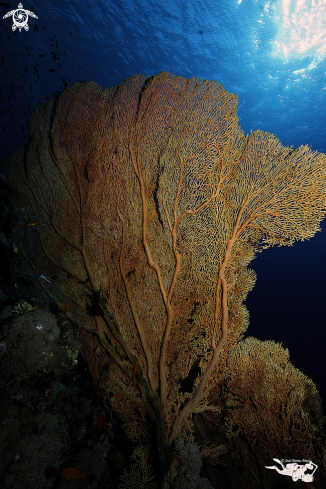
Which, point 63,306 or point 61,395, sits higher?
point 63,306

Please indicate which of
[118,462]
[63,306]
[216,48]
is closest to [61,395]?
[118,462]

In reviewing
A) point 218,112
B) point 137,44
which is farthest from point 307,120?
point 218,112

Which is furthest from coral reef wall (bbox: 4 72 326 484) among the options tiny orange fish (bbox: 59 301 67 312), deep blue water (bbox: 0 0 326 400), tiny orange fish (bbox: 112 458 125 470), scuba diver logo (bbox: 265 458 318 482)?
deep blue water (bbox: 0 0 326 400)

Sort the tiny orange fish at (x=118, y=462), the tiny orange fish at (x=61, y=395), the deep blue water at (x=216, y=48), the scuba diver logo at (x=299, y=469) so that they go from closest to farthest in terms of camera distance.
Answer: the scuba diver logo at (x=299, y=469), the tiny orange fish at (x=118, y=462), the tiny orange fish at (x=61, y=395), the deep blue water at (x=216, y=48)

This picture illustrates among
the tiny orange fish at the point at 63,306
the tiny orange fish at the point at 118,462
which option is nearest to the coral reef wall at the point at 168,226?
the tiny orange fish at the point at 63,306

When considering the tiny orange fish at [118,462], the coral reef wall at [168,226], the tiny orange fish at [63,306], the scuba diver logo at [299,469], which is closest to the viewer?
the coral reef wall at [168,226]

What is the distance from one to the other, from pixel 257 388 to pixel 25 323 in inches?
141

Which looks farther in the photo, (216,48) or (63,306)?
(216,48)

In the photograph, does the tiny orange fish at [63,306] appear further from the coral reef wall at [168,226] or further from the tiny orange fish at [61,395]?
the tiny orange fish at [61,395]

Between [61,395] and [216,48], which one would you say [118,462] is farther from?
[216,48]

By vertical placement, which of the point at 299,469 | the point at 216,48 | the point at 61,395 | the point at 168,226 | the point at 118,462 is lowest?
the point at 118,462

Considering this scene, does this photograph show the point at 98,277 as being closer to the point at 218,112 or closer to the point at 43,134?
the point at 218,112

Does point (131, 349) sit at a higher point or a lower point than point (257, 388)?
higher

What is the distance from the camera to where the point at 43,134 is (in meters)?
4.37
